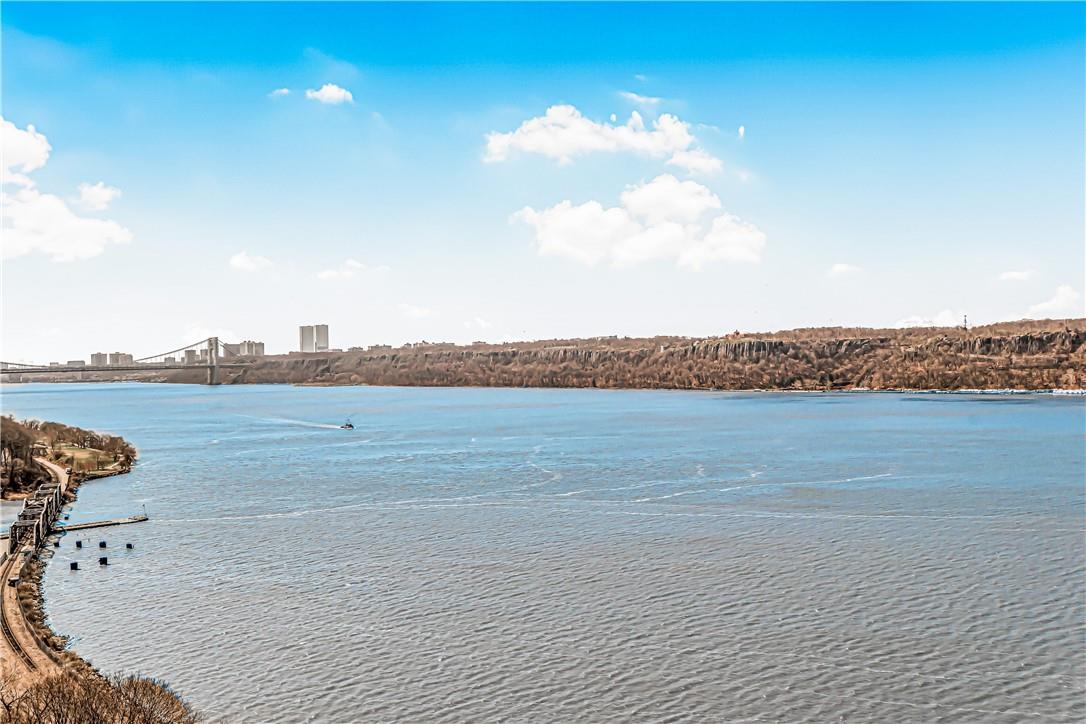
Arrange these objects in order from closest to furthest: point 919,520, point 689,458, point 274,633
Answer: point 274,633 < point 919,520 < point 689,458

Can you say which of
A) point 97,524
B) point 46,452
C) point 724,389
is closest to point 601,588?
point 97,524

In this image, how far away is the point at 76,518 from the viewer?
2816 cm

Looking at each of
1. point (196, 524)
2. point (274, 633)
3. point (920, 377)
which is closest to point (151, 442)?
point (196, 524)

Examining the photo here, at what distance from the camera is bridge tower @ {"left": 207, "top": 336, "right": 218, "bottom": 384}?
174000 mm

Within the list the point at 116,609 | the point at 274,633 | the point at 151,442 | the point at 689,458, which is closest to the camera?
the point at 274,633

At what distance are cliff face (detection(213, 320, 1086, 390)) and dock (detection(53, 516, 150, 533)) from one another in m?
103

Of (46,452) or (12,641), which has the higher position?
(46,452)

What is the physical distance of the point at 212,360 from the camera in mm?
176875

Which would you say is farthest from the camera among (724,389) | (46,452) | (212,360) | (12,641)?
(212,360)

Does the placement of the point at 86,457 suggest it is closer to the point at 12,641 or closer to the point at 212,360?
the point at 12,641

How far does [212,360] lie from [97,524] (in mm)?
Result: 159651

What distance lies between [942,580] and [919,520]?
637cm

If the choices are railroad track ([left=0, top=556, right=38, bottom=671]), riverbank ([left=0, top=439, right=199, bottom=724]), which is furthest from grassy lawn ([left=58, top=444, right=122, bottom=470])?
railroad track ([left=0, top=556, right=38, bottom=671])

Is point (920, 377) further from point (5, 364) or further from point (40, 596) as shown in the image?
point (5, 364)
